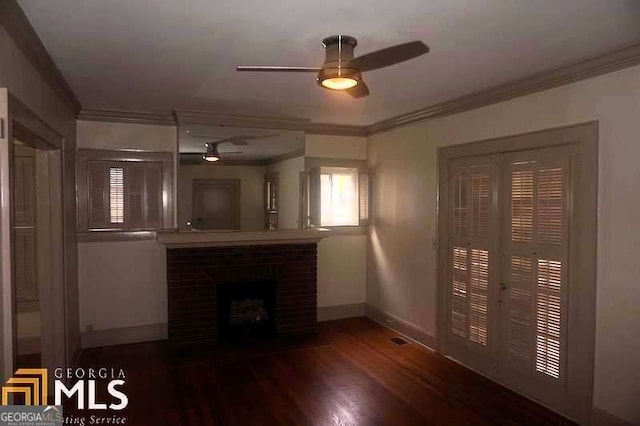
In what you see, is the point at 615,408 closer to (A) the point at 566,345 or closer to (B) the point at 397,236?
(A) the point at 566,345

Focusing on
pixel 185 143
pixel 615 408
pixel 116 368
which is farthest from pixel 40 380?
pixel 615 408

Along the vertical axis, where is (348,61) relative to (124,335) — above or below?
above

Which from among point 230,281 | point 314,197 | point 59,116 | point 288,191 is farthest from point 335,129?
point 59,116

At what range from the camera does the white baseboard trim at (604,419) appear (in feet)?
9.25

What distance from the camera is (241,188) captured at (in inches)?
193

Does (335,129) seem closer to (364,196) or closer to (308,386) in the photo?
(364,196)

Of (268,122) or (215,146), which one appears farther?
(268,122)

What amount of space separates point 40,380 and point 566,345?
3.96 meters

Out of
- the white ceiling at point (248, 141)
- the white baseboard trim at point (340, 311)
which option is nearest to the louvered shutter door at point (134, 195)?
the white ceiling at point (248, 141)

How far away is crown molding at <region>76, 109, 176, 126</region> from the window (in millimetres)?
1752

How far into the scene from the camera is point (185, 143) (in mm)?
4746

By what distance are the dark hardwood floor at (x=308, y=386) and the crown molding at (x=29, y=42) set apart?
2504 millimetres

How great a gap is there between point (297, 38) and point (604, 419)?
3179 millimetres

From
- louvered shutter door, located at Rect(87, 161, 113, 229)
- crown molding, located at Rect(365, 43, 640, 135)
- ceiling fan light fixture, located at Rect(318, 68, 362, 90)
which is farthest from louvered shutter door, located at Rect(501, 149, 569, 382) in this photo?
louvered shutter door, located at Rect(87, 161, 113, 229)
